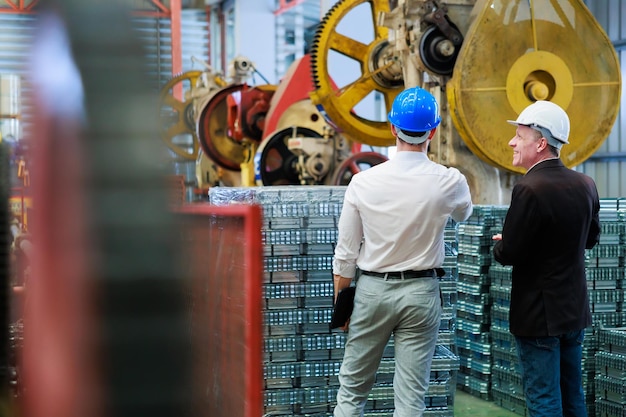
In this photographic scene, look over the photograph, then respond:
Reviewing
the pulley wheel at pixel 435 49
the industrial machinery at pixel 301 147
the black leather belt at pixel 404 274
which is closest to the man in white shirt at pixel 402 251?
the black leather belt at pixel 404 274

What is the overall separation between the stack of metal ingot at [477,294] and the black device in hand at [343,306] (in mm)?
2062

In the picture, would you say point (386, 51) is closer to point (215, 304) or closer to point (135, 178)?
point (215, 304)

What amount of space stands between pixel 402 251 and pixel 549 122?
0.88 metres

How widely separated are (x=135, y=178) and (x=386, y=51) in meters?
7.77

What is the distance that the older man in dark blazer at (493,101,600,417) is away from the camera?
355cm

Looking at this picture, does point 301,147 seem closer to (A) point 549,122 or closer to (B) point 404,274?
(A) point 549,122

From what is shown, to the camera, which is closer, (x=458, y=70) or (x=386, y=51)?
(x=458, y=70)

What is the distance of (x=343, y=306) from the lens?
11.8 ft

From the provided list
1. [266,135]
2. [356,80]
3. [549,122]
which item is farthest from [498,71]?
[266,135]

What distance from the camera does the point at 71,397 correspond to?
104cm

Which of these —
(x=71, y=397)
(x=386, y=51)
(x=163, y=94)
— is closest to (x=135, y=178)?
(x=163, y=94)

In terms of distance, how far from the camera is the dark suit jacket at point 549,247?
139 inches

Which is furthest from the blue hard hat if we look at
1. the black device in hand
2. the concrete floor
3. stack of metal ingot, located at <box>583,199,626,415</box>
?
the concrete floor

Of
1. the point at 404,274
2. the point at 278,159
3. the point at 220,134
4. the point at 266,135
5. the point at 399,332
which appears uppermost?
the point at 220,134
